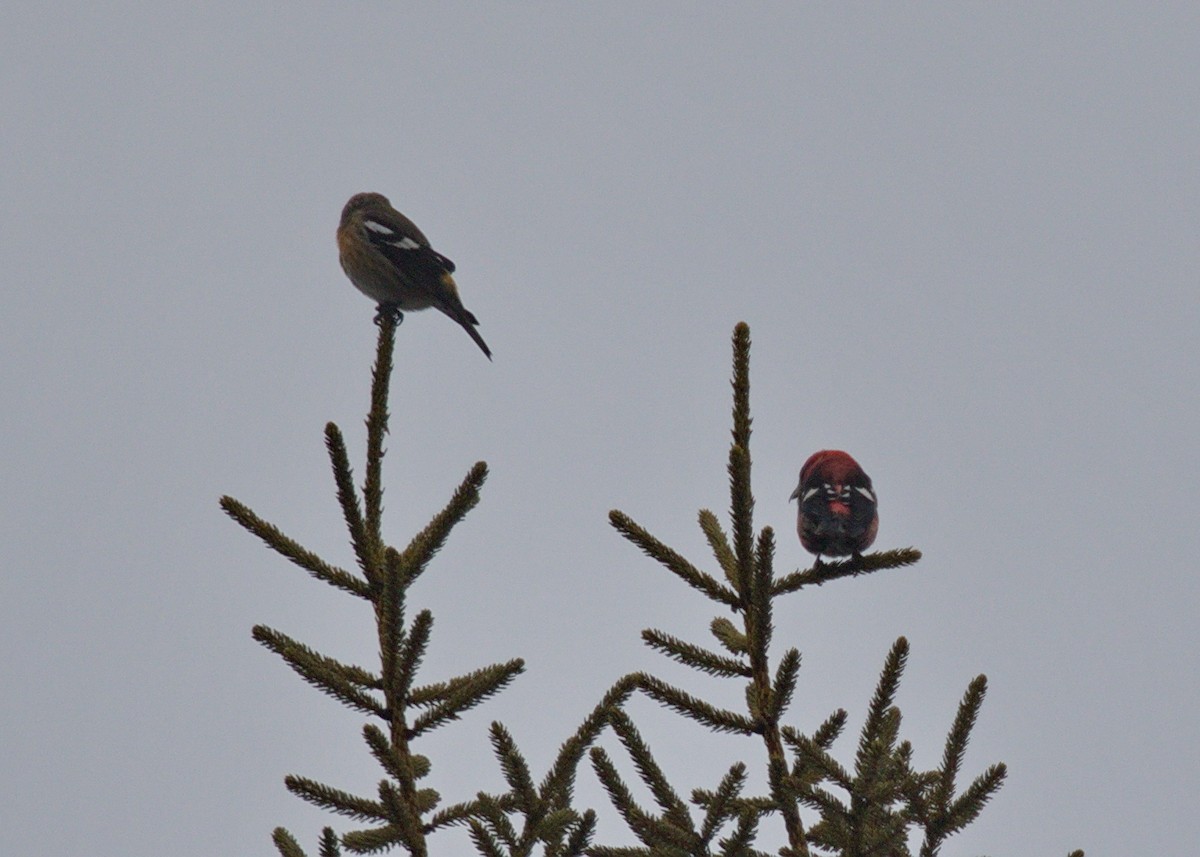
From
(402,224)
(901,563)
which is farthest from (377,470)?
(402,224)

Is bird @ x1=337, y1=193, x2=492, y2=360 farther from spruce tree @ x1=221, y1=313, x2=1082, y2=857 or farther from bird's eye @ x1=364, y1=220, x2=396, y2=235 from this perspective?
spruce tree @ x1=221, y1=313, x2=1082, y2=857

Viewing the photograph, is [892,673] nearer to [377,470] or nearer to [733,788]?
[733,788]

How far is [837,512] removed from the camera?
605cm

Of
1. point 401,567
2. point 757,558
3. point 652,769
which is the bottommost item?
point 652,769

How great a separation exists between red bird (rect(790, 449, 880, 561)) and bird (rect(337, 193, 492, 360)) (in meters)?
3.30

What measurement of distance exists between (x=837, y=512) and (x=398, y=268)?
459 cm

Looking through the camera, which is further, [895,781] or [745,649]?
[745,649]

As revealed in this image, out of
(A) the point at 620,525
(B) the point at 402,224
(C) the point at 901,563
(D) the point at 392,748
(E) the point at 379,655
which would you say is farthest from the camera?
(B) the point at 402,224

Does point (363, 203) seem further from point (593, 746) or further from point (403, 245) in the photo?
point (593, 746)

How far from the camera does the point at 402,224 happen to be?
9.98 meters

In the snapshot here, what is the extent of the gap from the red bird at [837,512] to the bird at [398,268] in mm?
3302

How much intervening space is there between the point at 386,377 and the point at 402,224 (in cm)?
700

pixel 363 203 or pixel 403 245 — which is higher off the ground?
pixel 363 203

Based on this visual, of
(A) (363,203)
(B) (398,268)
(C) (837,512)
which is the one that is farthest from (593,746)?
(A) (363,203)
